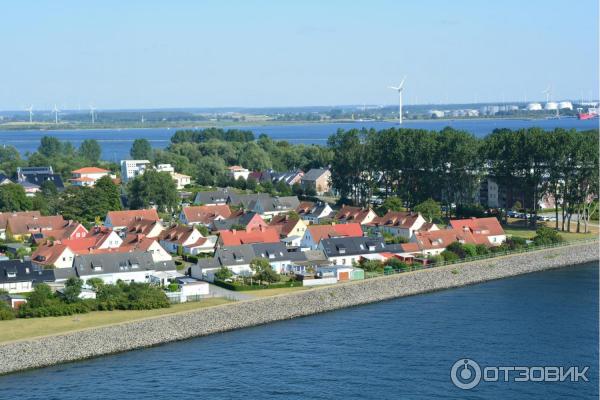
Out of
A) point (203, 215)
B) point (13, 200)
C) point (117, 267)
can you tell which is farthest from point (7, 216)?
point (117, 267)

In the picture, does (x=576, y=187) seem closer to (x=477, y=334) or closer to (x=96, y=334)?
(x=477, y=334)

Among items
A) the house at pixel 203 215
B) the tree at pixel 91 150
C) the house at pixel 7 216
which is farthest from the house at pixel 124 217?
the tree at pixel 91 150

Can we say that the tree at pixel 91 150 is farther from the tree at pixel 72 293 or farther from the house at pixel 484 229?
the tree at pixel 72 293

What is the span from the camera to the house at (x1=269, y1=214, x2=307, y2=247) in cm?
3253

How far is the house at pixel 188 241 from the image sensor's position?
99.7 feet

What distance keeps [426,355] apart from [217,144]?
49.8m

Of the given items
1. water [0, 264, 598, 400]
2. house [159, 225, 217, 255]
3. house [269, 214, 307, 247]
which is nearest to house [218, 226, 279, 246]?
house [159, 225, 217, 255]

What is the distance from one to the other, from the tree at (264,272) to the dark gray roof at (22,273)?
585 cm

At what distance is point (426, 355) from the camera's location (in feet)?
62.6

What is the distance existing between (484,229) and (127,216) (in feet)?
47.5

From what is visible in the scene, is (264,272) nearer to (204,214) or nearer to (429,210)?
(429,210)

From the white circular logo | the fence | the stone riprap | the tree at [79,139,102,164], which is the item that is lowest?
the white circular logo

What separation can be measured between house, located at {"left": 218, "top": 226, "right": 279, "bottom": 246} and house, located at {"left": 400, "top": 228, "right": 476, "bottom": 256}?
455cm

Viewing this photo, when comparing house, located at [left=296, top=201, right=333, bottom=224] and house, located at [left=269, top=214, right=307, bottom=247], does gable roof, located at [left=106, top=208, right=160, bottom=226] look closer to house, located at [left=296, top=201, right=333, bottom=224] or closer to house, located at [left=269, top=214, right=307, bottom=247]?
house, located at [left=269, top=214, right=307, bottom=247]
